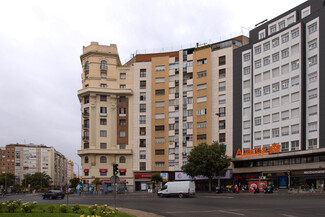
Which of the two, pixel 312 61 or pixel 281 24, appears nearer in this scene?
pixel 312 61

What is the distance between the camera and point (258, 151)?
66000mm

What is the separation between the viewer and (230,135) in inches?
2894

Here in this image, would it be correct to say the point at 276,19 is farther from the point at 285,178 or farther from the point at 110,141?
the point at 110,141

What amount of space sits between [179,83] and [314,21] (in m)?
32.3

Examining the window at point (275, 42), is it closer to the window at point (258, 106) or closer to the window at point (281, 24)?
the window at point (281, 24)

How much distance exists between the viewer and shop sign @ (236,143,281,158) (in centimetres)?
6275

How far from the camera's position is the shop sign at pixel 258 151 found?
206 feet

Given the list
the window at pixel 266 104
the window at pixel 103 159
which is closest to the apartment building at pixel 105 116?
the window at pixel 103 159

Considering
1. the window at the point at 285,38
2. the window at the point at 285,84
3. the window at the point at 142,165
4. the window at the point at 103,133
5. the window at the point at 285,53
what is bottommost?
the window at the point at 142,165

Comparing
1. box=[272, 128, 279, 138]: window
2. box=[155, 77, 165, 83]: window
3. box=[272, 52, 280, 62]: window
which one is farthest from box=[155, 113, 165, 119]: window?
box=[272, 52, 280, 62]: window

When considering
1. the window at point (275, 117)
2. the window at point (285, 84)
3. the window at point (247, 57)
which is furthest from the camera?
the window at point (247, 57)

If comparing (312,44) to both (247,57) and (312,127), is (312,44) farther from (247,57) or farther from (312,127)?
(247,57)

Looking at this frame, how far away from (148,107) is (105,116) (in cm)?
1000

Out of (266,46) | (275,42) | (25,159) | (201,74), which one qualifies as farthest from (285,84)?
(25,159)
